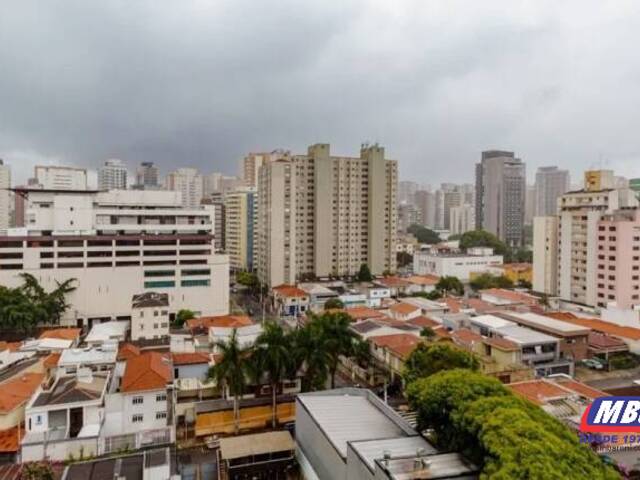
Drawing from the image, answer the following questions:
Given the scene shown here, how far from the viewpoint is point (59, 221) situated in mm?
42969

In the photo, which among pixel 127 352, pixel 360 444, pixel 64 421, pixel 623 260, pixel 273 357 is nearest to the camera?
pixel 360 444

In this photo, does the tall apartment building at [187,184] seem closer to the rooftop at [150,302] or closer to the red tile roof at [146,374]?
the rooftop at [150,302]

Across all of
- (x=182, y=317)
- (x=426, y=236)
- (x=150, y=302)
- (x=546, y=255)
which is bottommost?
(x=182, y=317)

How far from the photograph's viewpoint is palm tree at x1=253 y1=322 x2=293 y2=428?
21250 mm

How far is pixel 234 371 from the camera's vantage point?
67.5 feet

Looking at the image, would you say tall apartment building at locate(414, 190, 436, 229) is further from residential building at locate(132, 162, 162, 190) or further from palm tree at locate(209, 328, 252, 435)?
palm tree at locate(209, 328, 252, 435)

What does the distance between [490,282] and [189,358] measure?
150ft

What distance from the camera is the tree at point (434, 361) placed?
22.0 m

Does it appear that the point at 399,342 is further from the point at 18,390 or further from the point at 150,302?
the point at 18,390

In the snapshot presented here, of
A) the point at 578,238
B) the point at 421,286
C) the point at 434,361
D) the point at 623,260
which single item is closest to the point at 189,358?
the point at 434,361

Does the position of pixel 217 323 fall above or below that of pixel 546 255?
below

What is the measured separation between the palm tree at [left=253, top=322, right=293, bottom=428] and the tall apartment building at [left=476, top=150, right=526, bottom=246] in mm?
100125

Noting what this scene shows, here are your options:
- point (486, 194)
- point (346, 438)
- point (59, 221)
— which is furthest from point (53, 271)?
point (486, 194)

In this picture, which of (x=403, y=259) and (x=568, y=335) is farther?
(x=403, y=259)
